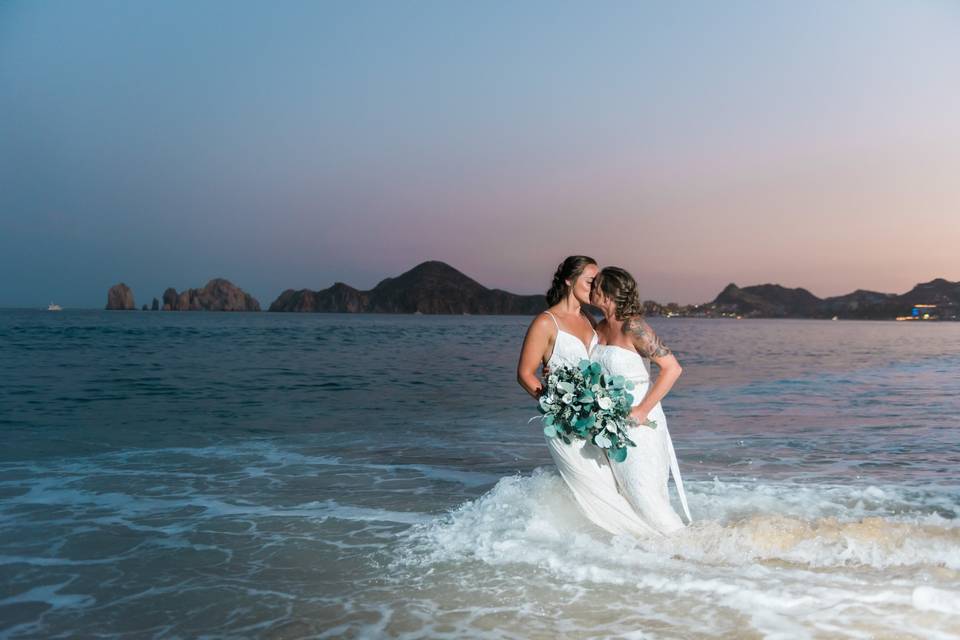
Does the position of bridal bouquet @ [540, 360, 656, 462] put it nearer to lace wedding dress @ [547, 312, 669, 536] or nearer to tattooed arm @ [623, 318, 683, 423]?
tattooed arm @ [623, 318, 683, 423]

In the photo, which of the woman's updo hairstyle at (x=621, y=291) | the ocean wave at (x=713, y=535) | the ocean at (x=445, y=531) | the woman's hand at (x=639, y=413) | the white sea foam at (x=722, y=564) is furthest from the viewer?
the ocean wave at (x=713, y=535)

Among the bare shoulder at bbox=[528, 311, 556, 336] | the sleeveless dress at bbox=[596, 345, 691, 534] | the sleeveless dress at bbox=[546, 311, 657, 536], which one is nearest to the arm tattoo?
the sleeveless dress at bbox=[596, 345, 691, 534]

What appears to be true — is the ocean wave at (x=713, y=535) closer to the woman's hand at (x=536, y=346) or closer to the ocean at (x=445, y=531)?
the ocean at (x=445, y=531)

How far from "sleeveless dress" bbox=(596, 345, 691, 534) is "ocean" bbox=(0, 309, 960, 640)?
0.22m

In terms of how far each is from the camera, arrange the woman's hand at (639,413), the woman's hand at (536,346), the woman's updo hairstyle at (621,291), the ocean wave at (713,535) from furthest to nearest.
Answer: the woman's hand at (536,346) → the ocean wave at (713,535) → the woman's hand at (639,413) → the woman's updo hairstyle at (621,291)

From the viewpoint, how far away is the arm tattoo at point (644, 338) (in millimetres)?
5480

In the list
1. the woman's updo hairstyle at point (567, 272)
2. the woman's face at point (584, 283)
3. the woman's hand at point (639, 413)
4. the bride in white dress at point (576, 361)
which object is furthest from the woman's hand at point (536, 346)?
the woman's hand at point (639, 413)

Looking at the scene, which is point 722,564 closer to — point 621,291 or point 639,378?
point 639,378

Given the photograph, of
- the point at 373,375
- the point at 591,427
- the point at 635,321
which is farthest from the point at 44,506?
the point at 373,375

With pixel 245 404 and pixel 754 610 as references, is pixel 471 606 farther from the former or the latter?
pixel 245 404

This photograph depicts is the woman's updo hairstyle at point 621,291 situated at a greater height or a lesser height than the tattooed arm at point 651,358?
greater

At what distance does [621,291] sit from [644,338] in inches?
16.6

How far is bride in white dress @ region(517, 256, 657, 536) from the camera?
593cm

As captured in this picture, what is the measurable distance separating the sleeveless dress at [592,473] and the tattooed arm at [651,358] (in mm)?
540
